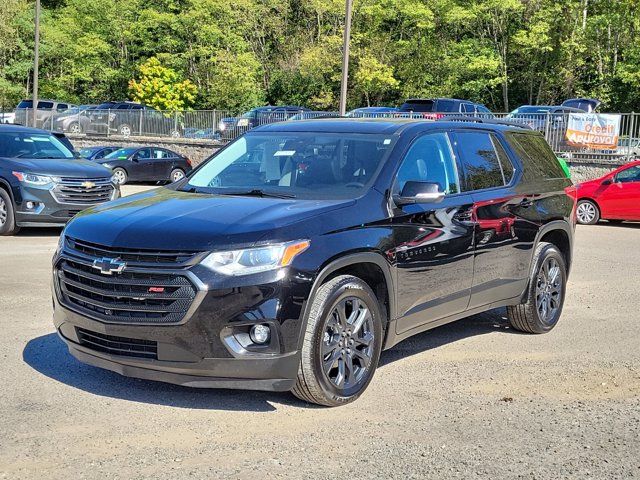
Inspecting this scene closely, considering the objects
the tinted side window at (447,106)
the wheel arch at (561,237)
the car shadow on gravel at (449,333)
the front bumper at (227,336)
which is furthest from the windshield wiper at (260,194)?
the tinted side window at (447,106)

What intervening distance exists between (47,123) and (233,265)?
40762 mm

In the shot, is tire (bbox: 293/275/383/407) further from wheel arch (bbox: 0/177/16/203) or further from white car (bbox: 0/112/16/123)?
white car (bbox: 0/112/16/123)

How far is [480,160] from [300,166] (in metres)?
1.61

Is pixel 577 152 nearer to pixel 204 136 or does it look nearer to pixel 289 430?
pixel 204 136

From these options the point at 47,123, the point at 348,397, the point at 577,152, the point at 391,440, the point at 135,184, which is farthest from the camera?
the point at 47,123

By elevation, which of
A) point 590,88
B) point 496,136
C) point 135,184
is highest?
point 590,88

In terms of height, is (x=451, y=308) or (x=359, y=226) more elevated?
(x=359, y=226)

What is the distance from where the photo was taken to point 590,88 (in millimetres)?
45406

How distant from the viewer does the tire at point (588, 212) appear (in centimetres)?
1864

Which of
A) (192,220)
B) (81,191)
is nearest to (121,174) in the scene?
(81,191)

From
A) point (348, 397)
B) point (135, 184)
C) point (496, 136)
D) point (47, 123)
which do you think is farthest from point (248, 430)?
point (47, 123)

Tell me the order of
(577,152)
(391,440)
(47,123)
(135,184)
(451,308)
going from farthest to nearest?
(47,123), (135,184), (577,152), (451,308), (391,440)

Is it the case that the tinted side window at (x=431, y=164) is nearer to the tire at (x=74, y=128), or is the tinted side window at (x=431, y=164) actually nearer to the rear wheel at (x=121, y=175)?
the rear wheel at (x=121, y=175)

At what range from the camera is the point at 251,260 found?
4.82 metres
